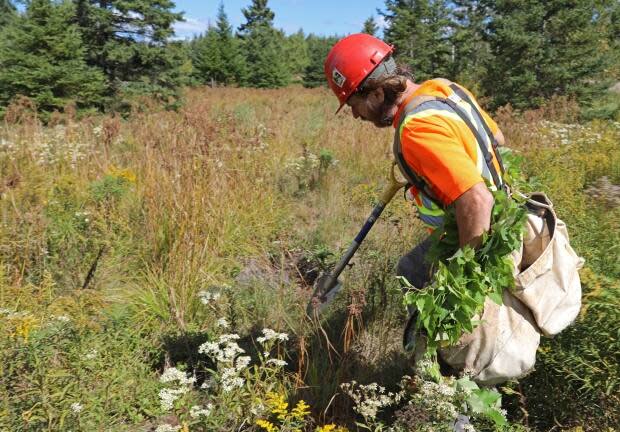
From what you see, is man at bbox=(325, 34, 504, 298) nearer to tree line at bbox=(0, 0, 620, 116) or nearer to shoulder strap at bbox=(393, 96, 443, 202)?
shoulder strap at bbox=(393, 96, 443, 202)

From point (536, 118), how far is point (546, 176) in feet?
11.4

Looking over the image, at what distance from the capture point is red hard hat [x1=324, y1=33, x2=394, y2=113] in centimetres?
207

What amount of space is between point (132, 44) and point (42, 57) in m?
3.53

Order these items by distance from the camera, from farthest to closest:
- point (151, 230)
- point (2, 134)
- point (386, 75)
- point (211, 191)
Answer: point (2, 134) < point (211, 191) < point (151, 230) < point (386, 75)

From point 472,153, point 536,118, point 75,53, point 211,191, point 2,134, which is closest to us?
point 472,153

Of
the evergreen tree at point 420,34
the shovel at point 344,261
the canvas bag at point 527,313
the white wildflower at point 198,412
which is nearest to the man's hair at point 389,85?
the shovel at point 344,261

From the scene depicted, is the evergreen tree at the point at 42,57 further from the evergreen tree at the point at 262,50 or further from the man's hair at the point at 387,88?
the evergreen tree at the point at 262,50

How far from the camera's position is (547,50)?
48.5 feet

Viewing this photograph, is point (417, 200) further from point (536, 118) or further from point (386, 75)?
point (536, 118)

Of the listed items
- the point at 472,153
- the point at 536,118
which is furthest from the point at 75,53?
the point at 472,153

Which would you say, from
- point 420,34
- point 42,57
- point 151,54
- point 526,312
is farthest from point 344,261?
point 420,34

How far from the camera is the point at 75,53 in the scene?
1291 centimetres

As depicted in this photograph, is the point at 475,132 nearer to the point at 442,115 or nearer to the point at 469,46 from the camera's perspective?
the point at 442,115

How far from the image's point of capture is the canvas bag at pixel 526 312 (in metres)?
1.87
